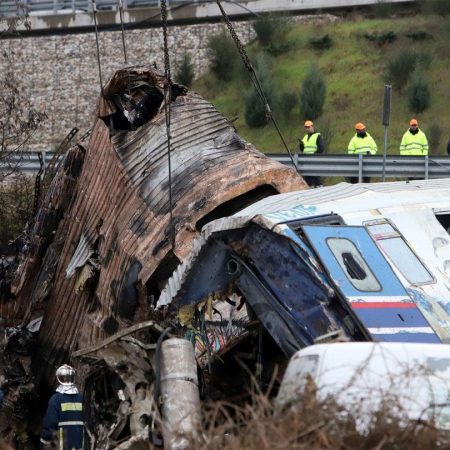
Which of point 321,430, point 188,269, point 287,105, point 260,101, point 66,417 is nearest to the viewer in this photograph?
point 321,430

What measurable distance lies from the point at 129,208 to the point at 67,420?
9.38 ft

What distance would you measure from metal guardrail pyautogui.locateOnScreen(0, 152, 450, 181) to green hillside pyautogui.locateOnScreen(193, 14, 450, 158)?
10.1m

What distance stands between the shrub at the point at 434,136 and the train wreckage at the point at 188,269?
16.5 m

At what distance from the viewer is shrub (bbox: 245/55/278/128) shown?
33031mm

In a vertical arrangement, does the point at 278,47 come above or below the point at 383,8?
below

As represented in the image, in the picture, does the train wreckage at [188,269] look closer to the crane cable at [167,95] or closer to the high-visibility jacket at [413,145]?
the crane cable at [167,95]

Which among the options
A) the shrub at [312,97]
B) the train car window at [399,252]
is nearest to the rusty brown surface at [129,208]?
the train car window at [399,252]

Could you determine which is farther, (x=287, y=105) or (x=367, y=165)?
(x=287, y=105)

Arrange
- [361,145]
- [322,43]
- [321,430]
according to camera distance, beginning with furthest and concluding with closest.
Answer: [322,43] → [361,145] → [321,430]

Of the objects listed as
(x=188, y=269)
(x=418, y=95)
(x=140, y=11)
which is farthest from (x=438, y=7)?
(x=188, y=269)

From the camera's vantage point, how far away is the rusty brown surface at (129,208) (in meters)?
10.9

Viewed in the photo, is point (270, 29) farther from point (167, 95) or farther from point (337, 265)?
point (337, 265)

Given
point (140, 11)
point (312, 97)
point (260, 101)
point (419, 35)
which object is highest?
point (140, 11)

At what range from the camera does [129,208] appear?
1148 centimetres
